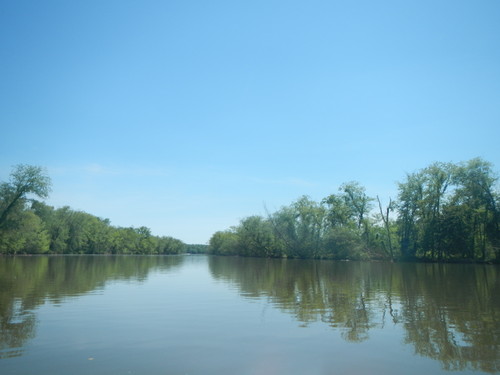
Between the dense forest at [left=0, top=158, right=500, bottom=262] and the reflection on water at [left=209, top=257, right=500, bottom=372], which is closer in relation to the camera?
the reflection on water at [left=209, top=257, right=500, bottom=372]

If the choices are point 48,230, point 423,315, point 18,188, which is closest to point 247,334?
point 423,315

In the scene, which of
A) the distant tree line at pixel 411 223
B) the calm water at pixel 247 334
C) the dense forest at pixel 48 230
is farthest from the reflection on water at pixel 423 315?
the dense forest at pixel 48 230

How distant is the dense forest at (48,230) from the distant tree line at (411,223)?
203 feet

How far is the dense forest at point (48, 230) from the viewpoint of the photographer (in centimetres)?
6650

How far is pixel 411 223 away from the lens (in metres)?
73.3

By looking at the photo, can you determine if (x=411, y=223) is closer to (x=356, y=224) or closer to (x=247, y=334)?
(x=356, y=224)

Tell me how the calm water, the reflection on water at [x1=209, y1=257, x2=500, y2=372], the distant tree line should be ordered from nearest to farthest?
the calm water → the reflection on water at [x1=209, y1=257, x2=500, y2=372] → the distant tree line

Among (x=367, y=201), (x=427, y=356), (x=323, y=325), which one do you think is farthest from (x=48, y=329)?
(x=367, y=201)

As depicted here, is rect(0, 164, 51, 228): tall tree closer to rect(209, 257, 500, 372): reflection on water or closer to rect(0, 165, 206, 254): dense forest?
rect(0, 165, 206, 254): dense forest

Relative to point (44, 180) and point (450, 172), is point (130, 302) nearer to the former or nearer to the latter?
point (44, 180)

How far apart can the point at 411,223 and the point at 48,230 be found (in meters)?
101

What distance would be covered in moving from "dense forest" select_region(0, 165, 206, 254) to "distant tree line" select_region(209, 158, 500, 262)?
62.0 m

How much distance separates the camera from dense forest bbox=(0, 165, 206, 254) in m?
66.5

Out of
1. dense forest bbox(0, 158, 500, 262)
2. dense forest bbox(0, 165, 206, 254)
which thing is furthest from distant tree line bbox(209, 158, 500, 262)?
dense forest bbox(0, 165, 206, 254)
